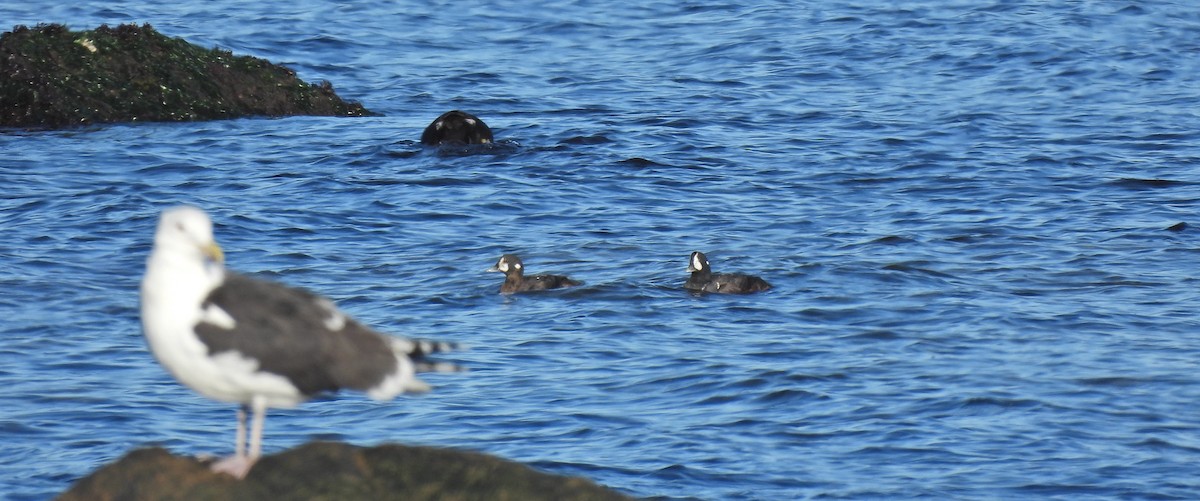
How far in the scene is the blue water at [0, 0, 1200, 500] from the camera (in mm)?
11234

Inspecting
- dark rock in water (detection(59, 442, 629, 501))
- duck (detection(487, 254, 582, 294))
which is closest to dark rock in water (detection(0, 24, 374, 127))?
duck (detection(487, 254, 582, 294))

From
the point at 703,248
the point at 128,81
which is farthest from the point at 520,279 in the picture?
the point at 128,81

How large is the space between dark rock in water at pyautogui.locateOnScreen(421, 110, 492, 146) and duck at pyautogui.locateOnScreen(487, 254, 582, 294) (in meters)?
5.82

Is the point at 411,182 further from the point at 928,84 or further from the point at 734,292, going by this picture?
the point at 928,84

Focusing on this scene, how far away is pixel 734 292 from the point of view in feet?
49.3

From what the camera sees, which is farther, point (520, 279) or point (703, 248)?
point (703, 248)

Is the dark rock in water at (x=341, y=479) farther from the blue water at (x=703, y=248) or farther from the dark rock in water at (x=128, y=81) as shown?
the dark rock in water at (x=128, y=81)

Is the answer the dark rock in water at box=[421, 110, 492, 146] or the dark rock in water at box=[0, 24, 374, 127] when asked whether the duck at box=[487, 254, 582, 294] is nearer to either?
the dark rock in water at box=[421, 110, 492, 146]

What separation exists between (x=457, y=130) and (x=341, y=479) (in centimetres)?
1468

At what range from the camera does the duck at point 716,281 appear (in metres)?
14.9

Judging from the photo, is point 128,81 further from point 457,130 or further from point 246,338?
point 246,338

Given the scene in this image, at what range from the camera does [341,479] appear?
6.74 metres

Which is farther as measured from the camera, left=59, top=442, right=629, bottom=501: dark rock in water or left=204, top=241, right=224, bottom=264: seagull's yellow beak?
left=59, top=442, right=629, bottom=501: dark rock in water

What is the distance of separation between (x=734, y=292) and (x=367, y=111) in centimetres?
1027
